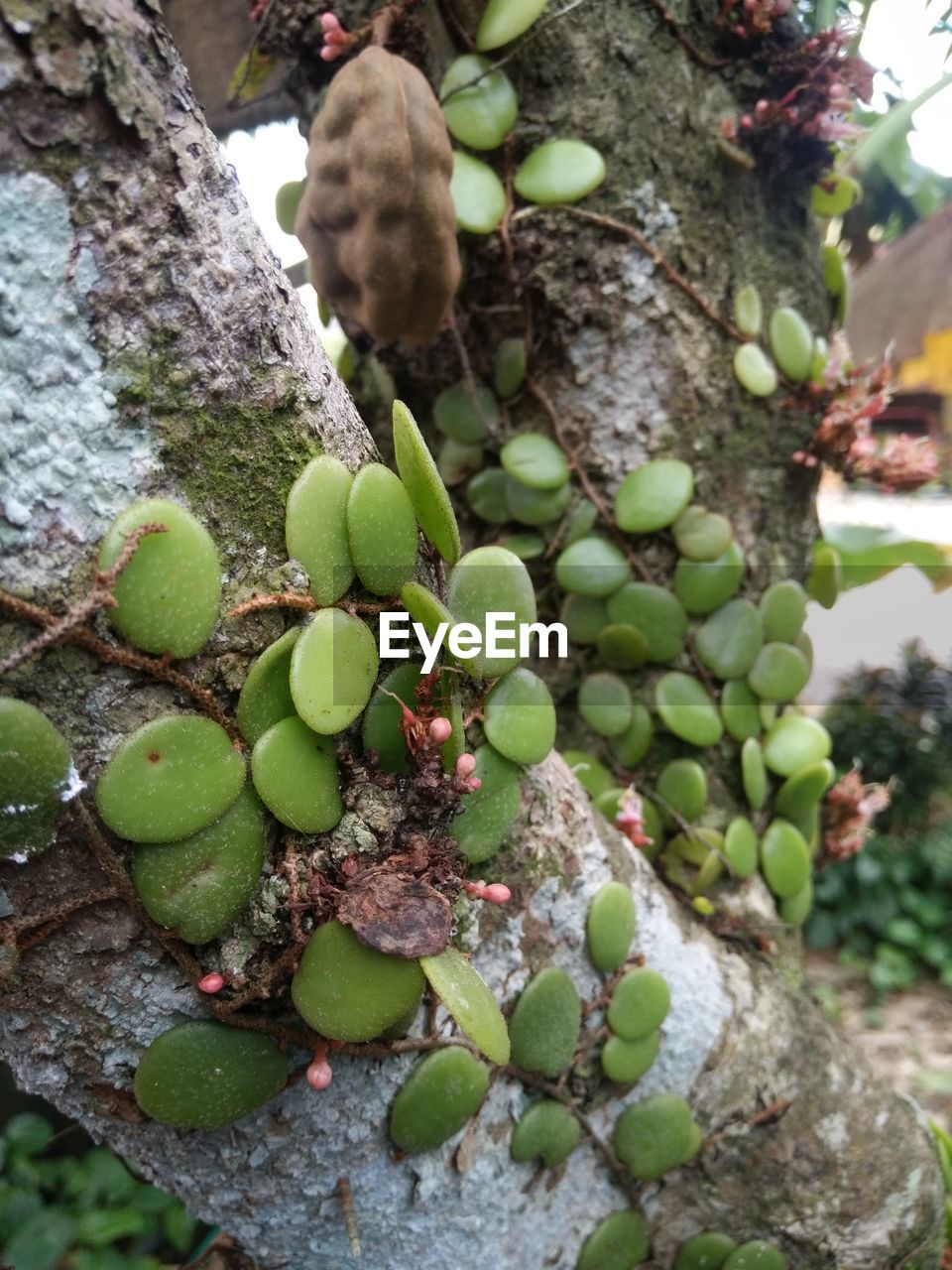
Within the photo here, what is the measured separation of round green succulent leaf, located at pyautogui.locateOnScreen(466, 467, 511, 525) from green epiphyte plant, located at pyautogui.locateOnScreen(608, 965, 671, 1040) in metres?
0.54

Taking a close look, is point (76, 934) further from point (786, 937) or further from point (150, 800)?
point (786, 937)

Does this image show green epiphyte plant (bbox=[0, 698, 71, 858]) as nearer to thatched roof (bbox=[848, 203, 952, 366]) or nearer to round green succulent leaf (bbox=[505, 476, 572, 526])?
round green succulent leaf (bbox=[505, 476, 572, 526])

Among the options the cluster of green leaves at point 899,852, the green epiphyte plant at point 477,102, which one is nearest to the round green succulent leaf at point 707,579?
the green epiphyte plant at point 477,102

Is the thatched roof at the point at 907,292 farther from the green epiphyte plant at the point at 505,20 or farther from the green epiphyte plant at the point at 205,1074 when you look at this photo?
the green epiphyte plant at the point at 205,1074

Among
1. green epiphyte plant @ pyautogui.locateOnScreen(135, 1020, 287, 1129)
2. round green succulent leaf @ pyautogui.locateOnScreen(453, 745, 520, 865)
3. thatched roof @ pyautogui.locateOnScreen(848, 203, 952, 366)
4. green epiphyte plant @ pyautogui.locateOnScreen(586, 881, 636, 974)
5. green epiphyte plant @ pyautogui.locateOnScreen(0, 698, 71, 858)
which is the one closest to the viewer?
green epiphyte plant @ pyautogui.locateOnScreen(0, 698, 71, 858)

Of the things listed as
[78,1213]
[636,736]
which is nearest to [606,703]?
[636,736]

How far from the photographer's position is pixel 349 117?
31.8 inches

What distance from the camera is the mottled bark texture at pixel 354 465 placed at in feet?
1.49

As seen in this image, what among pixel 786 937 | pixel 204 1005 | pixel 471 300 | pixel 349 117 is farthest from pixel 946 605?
pixel 204 1005

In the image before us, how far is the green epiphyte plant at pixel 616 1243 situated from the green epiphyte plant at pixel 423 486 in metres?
0.66

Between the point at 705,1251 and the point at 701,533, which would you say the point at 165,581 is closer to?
the point at 701,533

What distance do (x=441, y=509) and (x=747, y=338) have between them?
2.07 feet

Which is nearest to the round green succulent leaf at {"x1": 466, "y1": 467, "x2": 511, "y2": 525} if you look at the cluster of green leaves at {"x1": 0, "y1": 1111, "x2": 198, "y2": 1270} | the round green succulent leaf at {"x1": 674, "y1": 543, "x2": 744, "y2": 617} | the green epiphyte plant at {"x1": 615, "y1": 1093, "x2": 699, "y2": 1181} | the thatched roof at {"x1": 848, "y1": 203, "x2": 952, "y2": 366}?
the round green succulent leaf at {"x1": 674, "y1": 543, "x2": 744, "y2": 617}

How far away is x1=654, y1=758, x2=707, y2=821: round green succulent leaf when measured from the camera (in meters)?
1.03
